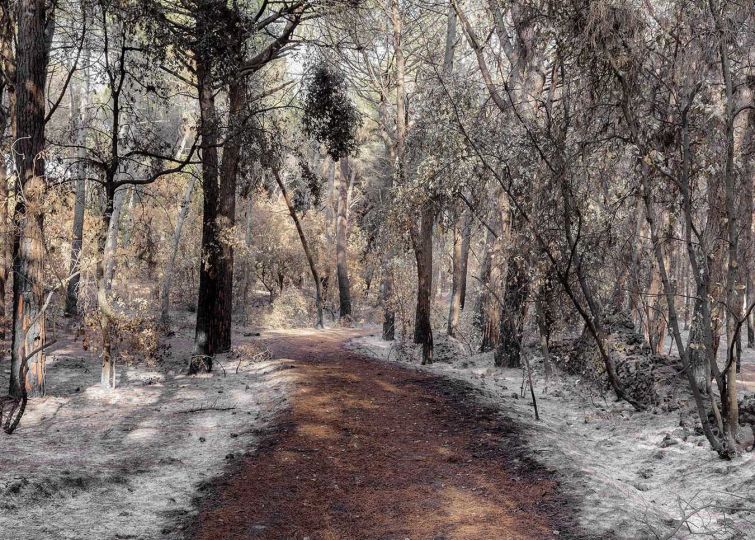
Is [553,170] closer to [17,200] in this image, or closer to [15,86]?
[17,200]

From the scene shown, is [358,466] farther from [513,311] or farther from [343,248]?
[343,248]

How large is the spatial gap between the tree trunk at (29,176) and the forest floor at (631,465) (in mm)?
7224

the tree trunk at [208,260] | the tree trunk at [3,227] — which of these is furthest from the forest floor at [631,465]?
the tree trunk at [3,227]

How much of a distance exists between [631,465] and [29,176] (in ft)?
30.7

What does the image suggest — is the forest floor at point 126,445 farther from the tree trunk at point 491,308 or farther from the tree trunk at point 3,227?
the tree trunk at point 491,308

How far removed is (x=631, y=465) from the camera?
7133mm

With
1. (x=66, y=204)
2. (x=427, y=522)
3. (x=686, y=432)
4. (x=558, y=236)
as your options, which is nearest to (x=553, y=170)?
(x=558, y=236)

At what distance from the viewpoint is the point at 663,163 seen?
7.55m

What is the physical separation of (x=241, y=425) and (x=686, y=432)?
19.3ft

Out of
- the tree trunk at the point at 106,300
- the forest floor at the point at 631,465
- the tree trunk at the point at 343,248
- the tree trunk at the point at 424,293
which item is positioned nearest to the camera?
the forest floor at the point at 631,465

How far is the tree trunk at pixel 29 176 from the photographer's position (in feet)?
31.2

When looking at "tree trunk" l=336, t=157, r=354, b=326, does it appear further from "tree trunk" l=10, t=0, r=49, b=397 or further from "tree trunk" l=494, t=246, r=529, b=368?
"tree trunk" l=10, t=0, r=49, b=397

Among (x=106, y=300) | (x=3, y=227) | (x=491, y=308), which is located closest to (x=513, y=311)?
(x=491, y=308)

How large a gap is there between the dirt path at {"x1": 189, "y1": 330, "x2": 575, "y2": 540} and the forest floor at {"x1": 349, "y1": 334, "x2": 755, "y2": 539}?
0.32 m
